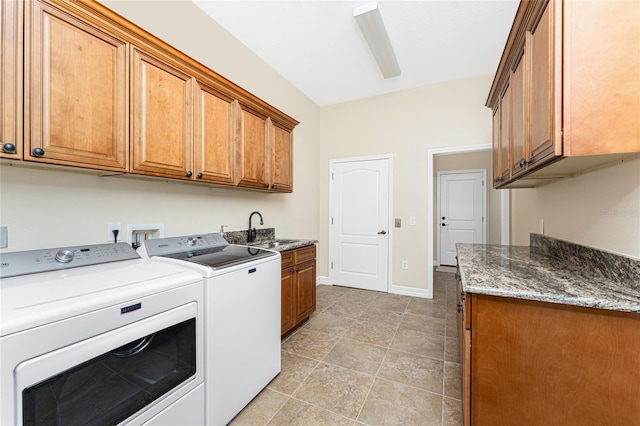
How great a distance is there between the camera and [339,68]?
3189mm

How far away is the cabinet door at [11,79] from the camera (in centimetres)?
106

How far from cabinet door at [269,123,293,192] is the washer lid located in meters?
0.98

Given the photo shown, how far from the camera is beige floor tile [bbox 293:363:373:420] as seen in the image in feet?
5.38

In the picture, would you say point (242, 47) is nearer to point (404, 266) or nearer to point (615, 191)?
point (615, 191)

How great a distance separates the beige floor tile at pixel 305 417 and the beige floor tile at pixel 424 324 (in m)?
1.43

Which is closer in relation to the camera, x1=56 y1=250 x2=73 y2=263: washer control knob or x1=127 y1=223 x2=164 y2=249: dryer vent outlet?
x1=56 y1=250 x2=73 y2=263: washer control knob

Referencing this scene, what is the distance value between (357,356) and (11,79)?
266 cm

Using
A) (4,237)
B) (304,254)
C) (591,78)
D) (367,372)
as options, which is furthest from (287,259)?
(591,78)

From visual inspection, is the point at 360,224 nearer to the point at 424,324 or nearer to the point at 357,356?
the point at 424,324

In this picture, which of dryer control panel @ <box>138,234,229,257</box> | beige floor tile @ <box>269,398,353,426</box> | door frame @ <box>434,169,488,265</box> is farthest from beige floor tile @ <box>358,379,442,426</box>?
door frame @ <box>434,169,488,265</box>

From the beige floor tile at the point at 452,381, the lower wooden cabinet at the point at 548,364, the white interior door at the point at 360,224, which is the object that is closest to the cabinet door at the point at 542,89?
the lower wooden cabinet at the point at 548,364

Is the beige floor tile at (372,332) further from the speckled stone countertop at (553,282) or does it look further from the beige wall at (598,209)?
the beige wall at (598,209)

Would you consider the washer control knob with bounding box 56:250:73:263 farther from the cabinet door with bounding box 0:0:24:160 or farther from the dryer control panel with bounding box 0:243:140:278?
the cabinet door with bounding box 0:0:24:160

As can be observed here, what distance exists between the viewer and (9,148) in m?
1.07
